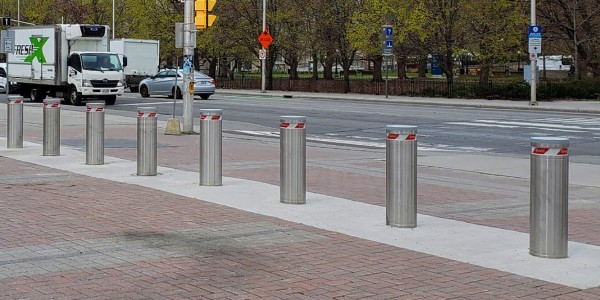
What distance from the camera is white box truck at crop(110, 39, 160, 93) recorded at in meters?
52.3

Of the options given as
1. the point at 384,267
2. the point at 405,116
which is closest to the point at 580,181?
the point at 384,267

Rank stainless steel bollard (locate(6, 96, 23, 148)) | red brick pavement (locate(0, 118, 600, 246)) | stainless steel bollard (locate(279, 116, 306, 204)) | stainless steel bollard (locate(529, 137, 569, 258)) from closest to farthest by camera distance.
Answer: stainless steel bollard (locate(529, 137, 569, 258)), red brick pavement (locate(0, 118, 600, 246)), stainless steel bollard (locate(279, 116, 306, 204)), stainless steel bollard (locate(6, 96, 23, 148))

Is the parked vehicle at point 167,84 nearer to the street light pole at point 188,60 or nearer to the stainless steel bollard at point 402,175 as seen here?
the street light pole at point 188,60

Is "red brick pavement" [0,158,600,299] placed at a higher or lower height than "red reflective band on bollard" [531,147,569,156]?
lower

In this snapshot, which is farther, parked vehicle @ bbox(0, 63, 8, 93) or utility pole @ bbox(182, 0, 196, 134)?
parked vehicle @ bbox(0, 63, 8, 93)

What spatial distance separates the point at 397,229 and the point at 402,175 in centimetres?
57

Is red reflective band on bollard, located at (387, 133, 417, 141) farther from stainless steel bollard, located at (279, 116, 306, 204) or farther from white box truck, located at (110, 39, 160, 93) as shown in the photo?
white box truck, located at (110, 39, 160, 93)

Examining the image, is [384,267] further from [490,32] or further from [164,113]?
[490,32]

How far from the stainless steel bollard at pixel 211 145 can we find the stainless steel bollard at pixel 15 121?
6.27 metres

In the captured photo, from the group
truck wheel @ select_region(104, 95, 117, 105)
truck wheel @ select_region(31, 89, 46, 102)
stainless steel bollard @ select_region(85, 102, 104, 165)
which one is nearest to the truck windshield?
truck wheel @ select_region(104, 95, 117, 105)

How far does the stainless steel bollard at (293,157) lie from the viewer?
35.4ft

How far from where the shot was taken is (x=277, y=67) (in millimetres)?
123688

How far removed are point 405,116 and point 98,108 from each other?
16.7 metres

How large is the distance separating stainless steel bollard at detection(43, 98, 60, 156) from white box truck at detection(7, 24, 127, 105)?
20.3 meters
